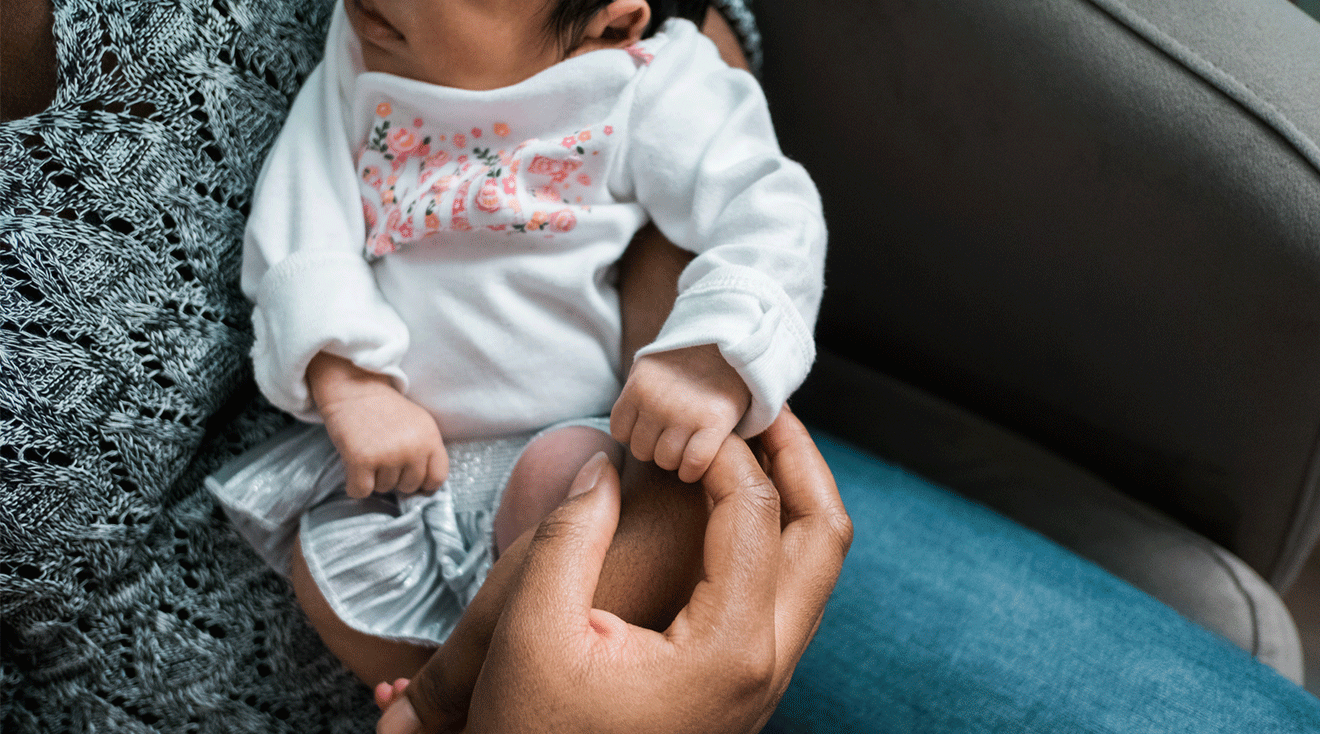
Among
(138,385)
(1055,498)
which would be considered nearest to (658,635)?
(138,385)

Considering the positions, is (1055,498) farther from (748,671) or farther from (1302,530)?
(748,671)

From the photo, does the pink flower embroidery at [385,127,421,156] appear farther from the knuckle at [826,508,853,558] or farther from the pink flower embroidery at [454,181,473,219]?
the knuckle at [826,508,853,558]

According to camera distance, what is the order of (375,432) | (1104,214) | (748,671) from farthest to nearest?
(1104,214)
(375,432)
(748,671)

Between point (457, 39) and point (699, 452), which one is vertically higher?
point (457, 39)

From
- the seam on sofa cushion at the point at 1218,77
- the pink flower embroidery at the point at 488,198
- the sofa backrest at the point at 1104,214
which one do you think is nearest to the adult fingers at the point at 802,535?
the pink flower embroidery at the point at 488,198

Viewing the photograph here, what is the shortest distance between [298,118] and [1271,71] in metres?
0.97

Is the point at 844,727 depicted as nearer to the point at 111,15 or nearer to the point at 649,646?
the point at 649,646

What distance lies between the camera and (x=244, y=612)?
78 cm

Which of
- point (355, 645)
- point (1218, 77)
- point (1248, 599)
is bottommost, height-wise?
point (355, 645)

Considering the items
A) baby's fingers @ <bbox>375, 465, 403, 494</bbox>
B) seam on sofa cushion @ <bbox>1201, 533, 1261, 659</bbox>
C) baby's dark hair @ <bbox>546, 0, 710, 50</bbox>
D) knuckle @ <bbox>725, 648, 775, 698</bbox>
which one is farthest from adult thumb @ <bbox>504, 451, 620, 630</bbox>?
seam on sofa cushion @ <bbox>1201, 533, 1261, 659</bbox>

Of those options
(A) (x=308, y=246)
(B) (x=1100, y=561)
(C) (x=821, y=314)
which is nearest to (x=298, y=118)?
(A) (x=308, y=246)

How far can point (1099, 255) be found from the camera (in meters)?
0.86

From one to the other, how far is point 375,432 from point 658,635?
342mm

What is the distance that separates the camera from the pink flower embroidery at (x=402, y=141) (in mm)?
786
